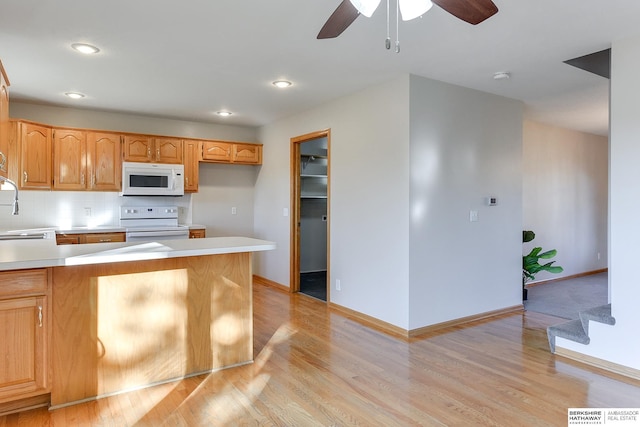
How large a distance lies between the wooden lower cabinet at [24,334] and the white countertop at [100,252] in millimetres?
128

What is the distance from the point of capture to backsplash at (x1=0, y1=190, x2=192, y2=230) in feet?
15.4

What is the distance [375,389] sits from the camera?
259cm

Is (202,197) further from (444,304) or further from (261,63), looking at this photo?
(444,304)

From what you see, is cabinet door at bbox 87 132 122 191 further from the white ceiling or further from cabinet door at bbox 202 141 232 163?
cabinet door at bbox 202 141 232 163

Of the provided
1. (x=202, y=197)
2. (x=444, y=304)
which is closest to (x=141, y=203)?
(x=202, y=197)

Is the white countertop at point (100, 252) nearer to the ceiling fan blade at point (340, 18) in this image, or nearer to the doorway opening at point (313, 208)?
the ceiling fan blade at point (340, 18)

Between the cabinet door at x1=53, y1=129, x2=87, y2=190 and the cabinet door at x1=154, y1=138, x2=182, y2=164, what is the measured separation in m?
0.82

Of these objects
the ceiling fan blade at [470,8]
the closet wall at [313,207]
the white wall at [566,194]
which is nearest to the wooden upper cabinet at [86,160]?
the closet wall at [313,207]

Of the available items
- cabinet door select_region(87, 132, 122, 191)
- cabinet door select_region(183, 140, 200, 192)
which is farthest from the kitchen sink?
cabinet door select_region(183, 140, 200, 192)

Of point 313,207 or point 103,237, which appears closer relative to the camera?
point 103,237

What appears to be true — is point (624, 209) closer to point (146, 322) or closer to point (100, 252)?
point (146, 322)

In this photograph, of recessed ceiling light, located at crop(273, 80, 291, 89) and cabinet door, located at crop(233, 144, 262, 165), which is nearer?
recessed ceiling light, located at crop(273, 80, 291, 89)

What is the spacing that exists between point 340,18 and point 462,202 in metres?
2.62

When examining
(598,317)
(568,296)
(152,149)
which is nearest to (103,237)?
(152,149)
